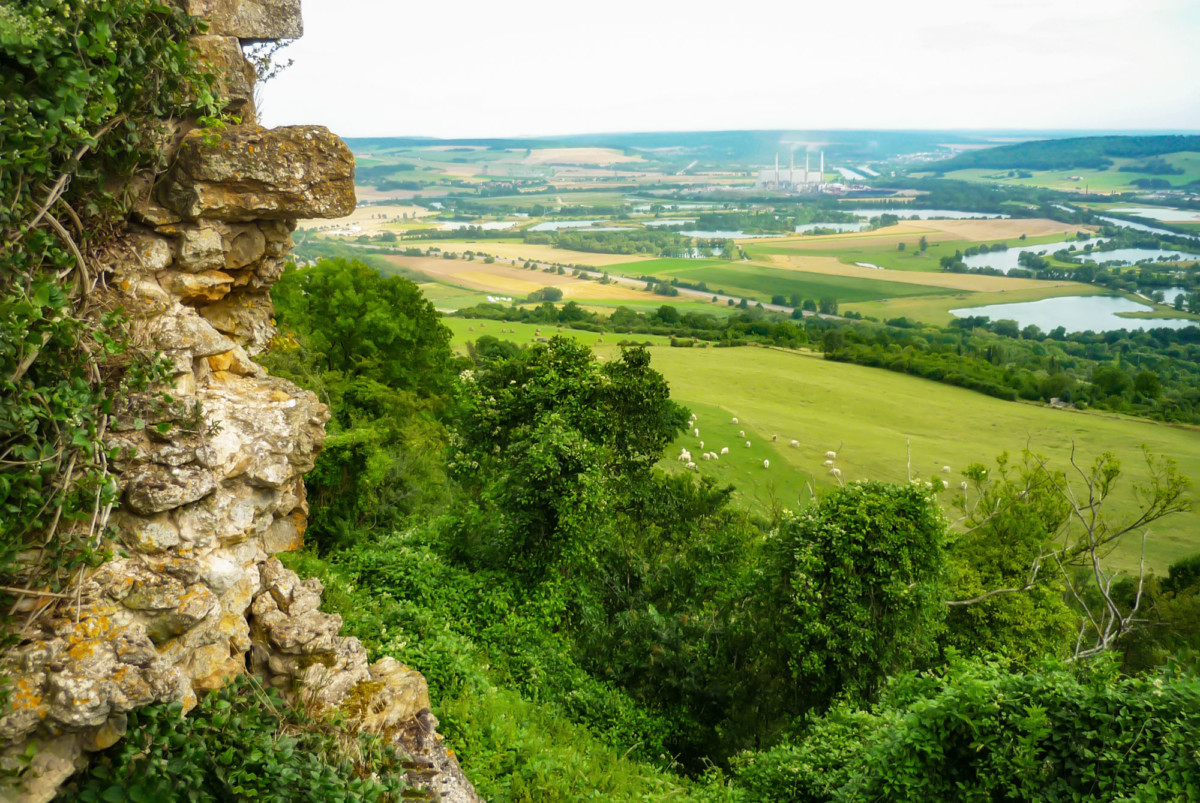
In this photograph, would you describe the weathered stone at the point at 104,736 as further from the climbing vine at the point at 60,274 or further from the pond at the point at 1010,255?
the pond at the point at 1010,255

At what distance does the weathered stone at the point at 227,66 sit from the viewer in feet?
24.0

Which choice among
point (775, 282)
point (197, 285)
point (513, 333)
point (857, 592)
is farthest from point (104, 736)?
point (775, 282)

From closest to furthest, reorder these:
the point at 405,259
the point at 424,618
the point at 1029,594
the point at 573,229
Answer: the point at 424,618 → the point at 1029,594 → the point at 405,259 → the point at 573,229

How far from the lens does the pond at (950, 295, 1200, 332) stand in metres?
111

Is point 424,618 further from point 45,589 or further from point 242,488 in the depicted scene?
→ point 45,589

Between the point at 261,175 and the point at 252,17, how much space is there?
1.87 meters

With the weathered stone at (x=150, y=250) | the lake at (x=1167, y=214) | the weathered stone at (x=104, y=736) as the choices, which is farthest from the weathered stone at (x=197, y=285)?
the lake at (x=1167, y=214)

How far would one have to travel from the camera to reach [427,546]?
14289mm

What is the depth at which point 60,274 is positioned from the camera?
5805mm

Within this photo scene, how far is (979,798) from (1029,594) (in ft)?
49.5

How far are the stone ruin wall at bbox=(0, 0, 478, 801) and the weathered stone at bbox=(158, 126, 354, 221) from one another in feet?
0.05

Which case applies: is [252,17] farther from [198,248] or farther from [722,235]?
[722,235]

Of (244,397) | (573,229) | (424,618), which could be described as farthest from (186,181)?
(573,229)

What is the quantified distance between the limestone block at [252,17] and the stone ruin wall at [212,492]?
2 centimetres
